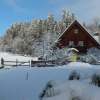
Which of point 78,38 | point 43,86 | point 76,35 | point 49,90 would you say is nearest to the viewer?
point 49,90

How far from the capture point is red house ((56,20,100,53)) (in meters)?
59.7

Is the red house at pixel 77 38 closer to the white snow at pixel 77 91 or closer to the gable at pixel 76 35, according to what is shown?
the gable at pixel 76 35

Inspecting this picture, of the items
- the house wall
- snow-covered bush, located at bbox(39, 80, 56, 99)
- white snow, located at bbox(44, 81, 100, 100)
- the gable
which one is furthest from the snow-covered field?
the house wall

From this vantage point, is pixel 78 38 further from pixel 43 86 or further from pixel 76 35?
pixel 43 86

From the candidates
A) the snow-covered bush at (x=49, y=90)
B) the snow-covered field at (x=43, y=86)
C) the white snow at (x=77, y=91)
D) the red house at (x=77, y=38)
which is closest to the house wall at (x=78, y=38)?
the red house at (x=77, y=38)

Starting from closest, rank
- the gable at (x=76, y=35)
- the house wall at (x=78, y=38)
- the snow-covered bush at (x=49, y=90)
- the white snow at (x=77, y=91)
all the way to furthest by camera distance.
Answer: the white snow at (x=77, y=91)
the snow-covered bush at (x=49, y=90)
the gable at (x=76, y=35)
the house wall at (x=78, y=38)

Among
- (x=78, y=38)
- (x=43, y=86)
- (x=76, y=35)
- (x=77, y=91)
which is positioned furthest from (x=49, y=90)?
(x=78, y=38)

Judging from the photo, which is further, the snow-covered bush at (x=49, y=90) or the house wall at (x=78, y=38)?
the house wall at (x=78, y=38)

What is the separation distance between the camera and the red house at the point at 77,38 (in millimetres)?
59700

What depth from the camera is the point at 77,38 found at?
63.2 meters

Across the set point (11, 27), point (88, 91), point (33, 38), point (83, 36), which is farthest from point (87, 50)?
point (11, 27)

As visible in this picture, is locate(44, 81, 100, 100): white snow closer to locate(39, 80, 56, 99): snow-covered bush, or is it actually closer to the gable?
locate(39, 80, 56, 99): snow-covered bush

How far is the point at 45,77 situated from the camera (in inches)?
715

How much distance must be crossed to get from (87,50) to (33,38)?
40.0 meters
